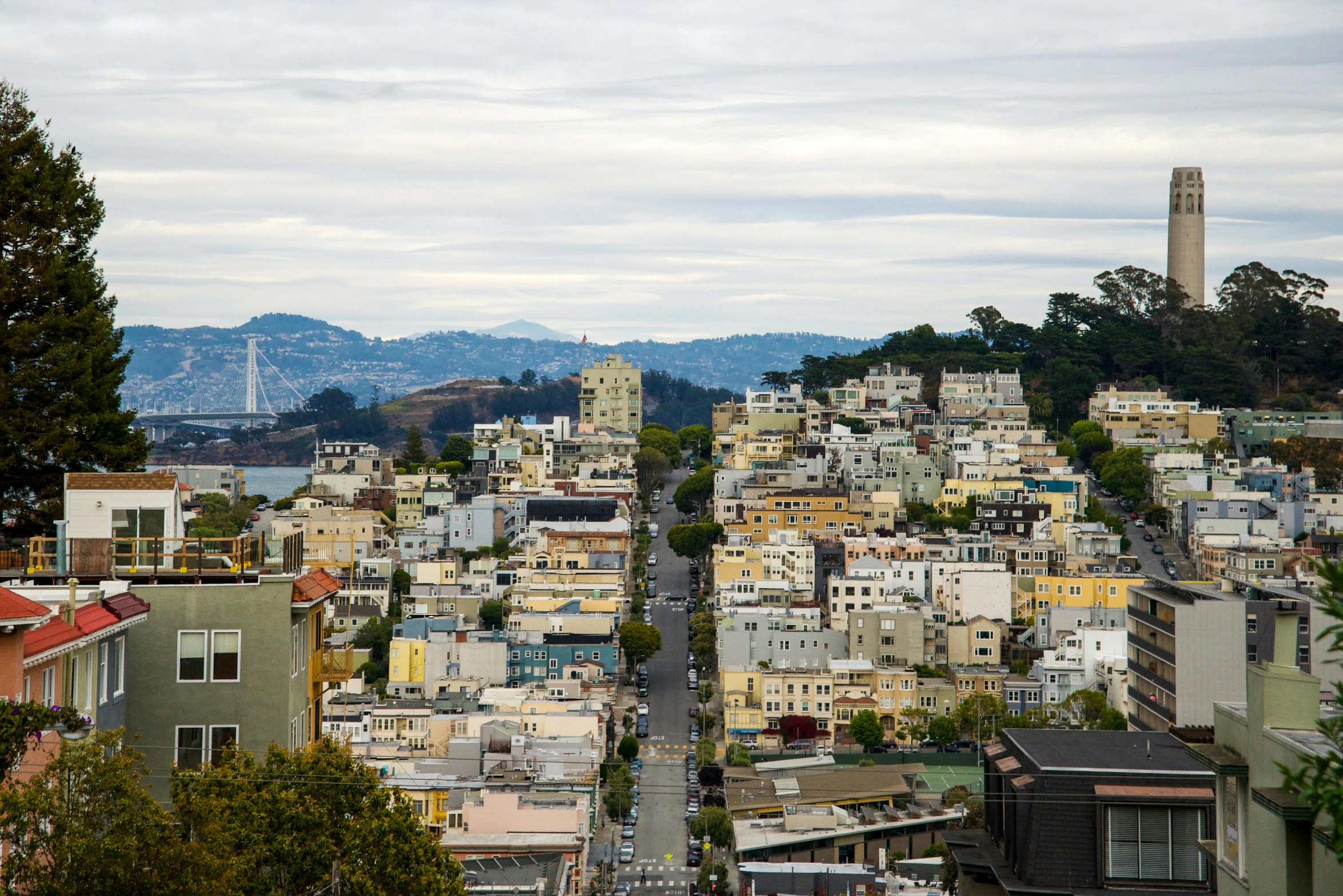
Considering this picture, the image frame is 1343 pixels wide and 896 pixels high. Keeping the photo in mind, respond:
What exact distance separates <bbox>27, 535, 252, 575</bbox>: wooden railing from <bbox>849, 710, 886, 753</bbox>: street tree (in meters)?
34.3

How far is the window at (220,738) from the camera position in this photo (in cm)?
927

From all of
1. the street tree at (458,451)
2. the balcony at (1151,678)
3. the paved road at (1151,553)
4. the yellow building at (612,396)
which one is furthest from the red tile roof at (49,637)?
the yellow building at (612,396)

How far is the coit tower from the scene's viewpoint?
3337 inches

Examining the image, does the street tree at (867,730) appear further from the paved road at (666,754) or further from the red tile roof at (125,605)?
the red tile roof at (125,605)

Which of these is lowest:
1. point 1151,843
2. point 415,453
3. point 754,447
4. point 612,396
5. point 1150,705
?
point 1150,705

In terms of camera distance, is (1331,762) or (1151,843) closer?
(1331,762)

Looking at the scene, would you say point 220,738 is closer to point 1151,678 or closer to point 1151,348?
point 1151,678

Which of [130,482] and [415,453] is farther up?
[415,453]

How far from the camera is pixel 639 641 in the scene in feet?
157

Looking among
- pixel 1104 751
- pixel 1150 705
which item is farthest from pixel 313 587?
pixel 1150 705

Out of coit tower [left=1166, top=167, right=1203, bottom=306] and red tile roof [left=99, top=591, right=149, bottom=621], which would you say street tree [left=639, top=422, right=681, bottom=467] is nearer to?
coit tower [left=1166, top=167, right=1203, bottom=306]

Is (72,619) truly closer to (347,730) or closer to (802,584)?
(347,730)

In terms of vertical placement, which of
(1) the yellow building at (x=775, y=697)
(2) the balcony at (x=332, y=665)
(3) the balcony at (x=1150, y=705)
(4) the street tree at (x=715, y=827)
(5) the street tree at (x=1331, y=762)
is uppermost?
(5) the street tree at (x=1331, y=762)

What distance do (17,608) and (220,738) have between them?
7.88 ft
